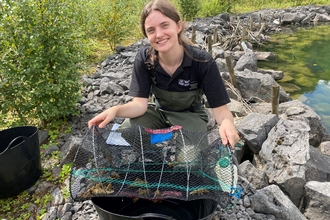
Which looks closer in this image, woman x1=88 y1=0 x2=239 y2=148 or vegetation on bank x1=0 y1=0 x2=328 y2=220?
woman x1=88 y1=0 x2=239 y2=148

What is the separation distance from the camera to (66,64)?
331cm

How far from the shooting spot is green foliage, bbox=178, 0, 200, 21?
12.7 meters

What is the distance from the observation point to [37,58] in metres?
3.04

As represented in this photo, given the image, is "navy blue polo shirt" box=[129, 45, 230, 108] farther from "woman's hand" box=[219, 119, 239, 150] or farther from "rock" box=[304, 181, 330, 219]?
"rock" box=[304, 181, 330, 219]

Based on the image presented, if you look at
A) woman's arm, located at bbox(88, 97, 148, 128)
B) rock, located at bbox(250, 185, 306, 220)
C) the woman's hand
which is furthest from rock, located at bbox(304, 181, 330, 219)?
woman's arm, located at bbox(88, 97, 148, 128)

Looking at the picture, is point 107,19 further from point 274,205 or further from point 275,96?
point 274,205

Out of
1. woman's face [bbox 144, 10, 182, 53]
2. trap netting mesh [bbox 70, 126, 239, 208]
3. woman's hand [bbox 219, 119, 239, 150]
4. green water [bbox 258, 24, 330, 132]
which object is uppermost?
woman's face [bbox 144, 10, 182, 53]

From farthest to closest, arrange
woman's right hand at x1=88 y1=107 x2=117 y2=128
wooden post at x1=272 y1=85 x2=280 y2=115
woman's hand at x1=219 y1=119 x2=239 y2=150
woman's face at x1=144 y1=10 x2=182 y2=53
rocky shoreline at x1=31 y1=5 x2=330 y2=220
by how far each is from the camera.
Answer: wooden post at x1=272 y1=85 x2=280 y2=115 → rocky shoreline at x1=31 y1=5 x2=330 y2=220 → woman's face at x1=144 y1=10 x2=182 y2=53 → woman's right hand at x1=88 y1=107 x2=117 y2=128 → woman's hand at x1=219 y1=119 x2=239 y2=150

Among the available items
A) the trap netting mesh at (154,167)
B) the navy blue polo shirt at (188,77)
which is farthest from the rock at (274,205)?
the navy blue polo shirt at (188,77)

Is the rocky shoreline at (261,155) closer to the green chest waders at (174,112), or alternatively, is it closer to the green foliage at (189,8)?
the green chest waders at (174,112)

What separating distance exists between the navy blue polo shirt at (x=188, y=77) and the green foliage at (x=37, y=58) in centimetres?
114

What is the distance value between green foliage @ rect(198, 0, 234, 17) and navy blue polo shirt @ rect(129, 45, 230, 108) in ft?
42.6

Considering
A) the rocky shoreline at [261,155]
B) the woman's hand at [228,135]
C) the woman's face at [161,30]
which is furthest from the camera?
the rocky shoreline at [261,155]

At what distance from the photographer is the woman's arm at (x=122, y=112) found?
1967 millimetres
